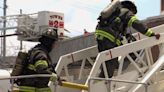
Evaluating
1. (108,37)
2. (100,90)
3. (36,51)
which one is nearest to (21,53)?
(36,51)

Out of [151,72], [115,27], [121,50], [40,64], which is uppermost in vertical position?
[115,27]

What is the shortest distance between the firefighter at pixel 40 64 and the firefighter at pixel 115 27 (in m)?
1.30

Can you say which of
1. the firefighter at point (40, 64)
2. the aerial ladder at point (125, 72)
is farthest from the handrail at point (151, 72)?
the firefighter at point (40, 64)

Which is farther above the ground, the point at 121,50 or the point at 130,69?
the point at 121,50

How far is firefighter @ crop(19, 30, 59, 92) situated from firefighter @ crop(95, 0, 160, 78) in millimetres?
1302

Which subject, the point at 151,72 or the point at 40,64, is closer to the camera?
the point at 40,64

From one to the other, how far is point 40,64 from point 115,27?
5.85 ft

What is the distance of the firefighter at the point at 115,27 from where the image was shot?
672cm

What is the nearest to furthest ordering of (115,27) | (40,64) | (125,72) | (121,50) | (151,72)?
(40,64) → (121,50) → (151,72) → (115,27) → (125,72)

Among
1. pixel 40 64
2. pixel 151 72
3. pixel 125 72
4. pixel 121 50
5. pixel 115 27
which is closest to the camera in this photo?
pixel 40 64

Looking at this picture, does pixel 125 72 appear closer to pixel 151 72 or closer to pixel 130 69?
pixel 130 69

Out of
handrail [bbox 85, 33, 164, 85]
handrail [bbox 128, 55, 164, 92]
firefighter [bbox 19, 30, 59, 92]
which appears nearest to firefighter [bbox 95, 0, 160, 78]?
handrail [bbox 85, 33, 164, 85]

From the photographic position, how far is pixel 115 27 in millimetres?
6812

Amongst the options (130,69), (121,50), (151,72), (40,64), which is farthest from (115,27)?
(40,64)
